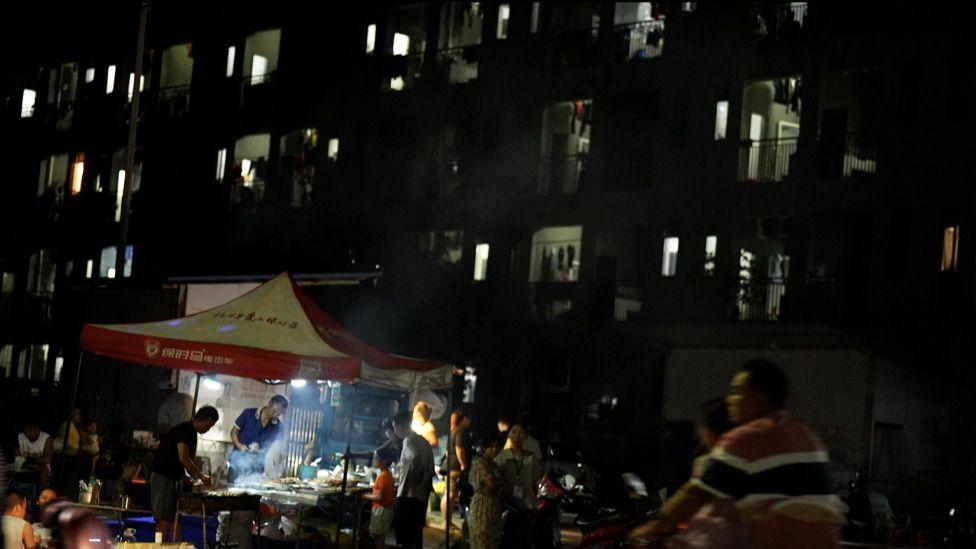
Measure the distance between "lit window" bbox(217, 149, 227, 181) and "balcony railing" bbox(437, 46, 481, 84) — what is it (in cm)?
863

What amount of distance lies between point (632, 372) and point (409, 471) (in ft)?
55.9

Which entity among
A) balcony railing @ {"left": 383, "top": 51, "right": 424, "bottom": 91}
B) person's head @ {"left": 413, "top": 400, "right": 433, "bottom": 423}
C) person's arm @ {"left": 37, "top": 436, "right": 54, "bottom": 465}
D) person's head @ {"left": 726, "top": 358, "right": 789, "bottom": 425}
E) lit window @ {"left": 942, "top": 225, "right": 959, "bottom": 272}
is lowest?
person's arm @ {"left": 37, "top": 436, "right": 54, "bottom": 465}

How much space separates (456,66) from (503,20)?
6.00 ft

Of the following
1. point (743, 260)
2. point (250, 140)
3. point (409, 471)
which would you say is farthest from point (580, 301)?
Answer: point (409, 471)

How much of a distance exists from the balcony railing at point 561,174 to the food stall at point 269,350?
18101mm

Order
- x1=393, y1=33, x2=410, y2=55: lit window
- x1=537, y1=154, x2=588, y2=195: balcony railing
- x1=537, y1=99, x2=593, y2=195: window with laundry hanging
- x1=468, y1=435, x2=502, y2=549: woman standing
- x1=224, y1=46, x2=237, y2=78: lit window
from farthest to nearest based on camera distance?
x1=224, y1=46, x2=237, y2=78: lit window
x1=393, y1=33, x2=410, y2=55: lit window
x1=537, y1=99, x2=593, y2=195: window with laundry hanging
x1=537, y1=154, x2=588, y2=195: balcony railing
x1=468, y1=435, x2=502, y2=549: woman standing

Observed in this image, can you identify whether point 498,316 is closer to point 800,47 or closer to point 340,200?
point 340,200

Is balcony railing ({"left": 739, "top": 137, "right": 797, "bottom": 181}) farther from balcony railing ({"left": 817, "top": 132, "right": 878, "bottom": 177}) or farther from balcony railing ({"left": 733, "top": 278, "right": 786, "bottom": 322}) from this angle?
balcony railing ({"left": 733, "top": 278, "right": 786, "bottom": 322})

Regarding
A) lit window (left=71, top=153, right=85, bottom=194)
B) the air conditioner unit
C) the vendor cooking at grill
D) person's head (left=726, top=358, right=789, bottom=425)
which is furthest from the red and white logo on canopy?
lit window (left=71, top=153, right=85, bottom=194)

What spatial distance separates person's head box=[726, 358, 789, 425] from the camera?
21.6 ft

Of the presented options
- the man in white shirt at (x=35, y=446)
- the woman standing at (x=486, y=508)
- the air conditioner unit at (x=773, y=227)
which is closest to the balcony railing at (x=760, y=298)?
the air conditioner unit at (x=773, y=227)

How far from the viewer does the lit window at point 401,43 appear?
38125mm

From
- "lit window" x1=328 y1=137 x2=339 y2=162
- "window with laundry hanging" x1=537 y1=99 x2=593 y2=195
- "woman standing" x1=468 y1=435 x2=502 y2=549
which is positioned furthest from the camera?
"lit window" x1=328 y1=137 x2=339 y2=162

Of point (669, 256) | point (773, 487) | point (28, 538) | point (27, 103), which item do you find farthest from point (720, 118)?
point (27, 103)
